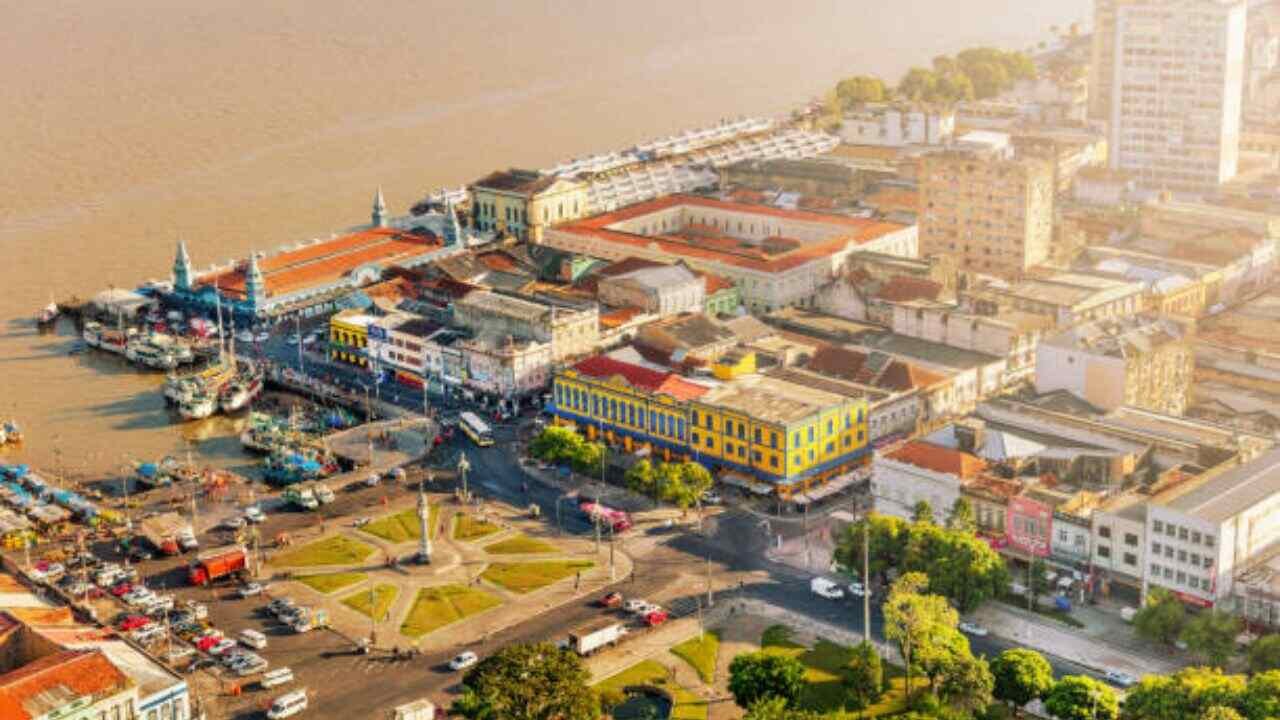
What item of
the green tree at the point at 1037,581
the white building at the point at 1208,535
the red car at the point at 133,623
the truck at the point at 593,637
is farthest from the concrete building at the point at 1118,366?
the red car at the point at 133,623

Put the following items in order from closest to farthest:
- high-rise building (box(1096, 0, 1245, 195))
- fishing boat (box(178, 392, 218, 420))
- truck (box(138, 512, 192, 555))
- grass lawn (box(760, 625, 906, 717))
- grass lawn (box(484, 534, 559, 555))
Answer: grass lawn (box(760, 625, 906, 717)), grass lawn (box(484, 534, 559, 555)), truck (box(138, 512, 192, 555)), fishing boat (box(178, 392, 218, 420)), high-rise building (box(1096, 0, 1245, 195))

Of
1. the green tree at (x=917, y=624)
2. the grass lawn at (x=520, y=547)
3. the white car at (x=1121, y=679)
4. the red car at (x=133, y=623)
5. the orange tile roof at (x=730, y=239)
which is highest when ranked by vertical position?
the orange tile roof at (x=730, y=239)

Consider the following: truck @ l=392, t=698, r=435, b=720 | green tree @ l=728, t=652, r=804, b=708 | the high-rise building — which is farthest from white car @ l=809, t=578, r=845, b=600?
the high-rise building

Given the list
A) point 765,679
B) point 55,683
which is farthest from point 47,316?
point 765,679

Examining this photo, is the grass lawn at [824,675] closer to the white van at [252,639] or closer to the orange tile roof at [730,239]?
the white van at [252,639]

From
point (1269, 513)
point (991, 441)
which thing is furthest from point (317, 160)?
point (1269, 513)

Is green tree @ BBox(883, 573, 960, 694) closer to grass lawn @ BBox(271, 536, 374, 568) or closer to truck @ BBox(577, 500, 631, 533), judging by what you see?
truck @ BBox(577, 500, 631, 533)

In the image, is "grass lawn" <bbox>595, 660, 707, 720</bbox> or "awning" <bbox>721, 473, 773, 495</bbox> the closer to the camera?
"grass lawn" <bbox>595, 660, 707, 720</bbox>
